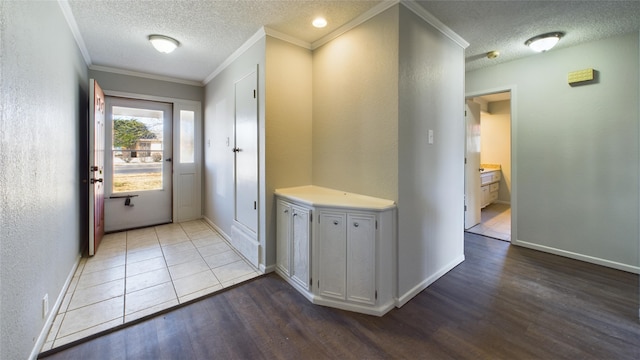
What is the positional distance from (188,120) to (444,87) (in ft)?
13.2

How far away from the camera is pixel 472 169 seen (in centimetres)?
418

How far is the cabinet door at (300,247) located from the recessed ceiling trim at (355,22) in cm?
171

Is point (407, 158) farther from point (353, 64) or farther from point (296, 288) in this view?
point (296, 288)

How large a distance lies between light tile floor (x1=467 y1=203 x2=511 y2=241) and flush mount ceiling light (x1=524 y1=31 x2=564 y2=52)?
2412 mm

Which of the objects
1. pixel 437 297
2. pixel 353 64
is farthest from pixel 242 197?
pixel 437 297

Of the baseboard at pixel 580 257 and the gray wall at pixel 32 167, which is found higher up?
the gray wall at pixel 32 167

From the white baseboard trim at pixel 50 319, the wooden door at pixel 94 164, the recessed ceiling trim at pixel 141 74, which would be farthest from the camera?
the recessed ceiling trim at pixel 141 74

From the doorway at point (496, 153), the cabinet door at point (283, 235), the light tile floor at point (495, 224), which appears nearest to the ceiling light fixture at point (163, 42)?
the cabinet door at point (283, 235)

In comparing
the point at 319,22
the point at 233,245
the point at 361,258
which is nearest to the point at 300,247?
the point at 361,258

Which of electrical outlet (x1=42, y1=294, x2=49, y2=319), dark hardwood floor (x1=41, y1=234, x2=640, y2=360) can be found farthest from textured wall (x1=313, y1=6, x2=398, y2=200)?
electrical outlet (x1=42, y1=294, x2=49, y2=319)

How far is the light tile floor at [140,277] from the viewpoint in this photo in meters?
1.93

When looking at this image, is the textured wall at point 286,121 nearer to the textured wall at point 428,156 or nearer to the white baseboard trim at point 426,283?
the textured wall at point 428,156

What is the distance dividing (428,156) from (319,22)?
1574 mm

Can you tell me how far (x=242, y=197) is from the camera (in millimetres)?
3125
